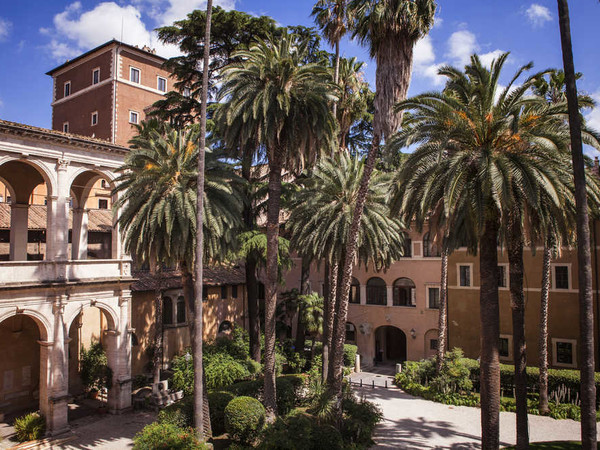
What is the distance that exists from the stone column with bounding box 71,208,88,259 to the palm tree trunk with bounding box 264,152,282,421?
11.0 meters

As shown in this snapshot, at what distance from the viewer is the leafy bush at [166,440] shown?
15.8m

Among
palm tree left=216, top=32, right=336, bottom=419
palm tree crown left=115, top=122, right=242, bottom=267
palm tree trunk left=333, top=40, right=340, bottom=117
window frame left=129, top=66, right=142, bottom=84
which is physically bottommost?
palm tree crown left=115, top=122, right=242, bottom=267

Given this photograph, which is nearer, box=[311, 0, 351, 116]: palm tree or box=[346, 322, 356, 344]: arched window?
box=[311, 0, 351, 116]: palm tree

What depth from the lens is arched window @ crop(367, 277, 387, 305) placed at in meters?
35.3

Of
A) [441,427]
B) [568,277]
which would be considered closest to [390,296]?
[568,277]

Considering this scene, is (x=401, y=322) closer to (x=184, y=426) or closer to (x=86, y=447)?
(x=184, y=426)

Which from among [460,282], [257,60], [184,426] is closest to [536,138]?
[257,60]

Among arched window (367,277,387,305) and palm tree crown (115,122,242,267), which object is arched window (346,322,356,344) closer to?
arched window (367,277,387,305)

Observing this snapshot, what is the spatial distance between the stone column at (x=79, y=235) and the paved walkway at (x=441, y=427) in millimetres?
17476

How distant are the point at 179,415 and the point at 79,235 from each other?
12.4m

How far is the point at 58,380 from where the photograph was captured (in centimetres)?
2105

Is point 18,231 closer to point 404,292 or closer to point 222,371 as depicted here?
point 222,371

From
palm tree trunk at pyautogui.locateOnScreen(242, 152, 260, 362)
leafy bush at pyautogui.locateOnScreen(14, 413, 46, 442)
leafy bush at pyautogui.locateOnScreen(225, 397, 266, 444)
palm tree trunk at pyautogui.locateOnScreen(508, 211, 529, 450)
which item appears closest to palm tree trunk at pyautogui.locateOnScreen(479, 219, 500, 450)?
palm tree trunk at pyautogui.locateOnScreen(508, 211, 529, 450)

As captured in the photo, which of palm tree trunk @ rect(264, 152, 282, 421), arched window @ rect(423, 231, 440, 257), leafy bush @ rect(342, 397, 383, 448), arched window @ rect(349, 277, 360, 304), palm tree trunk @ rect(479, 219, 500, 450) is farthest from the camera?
arched window @ rect(349, 277, 360, 304)
